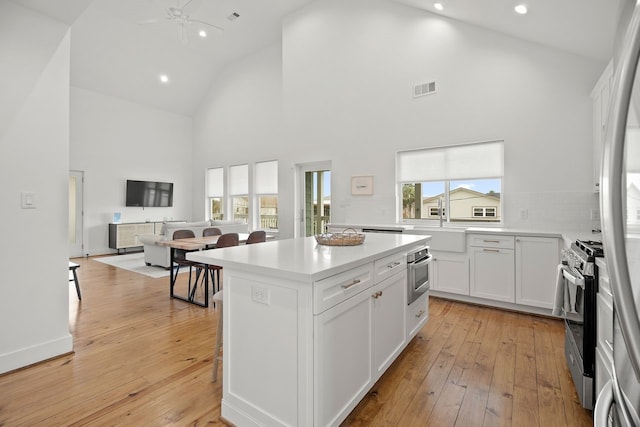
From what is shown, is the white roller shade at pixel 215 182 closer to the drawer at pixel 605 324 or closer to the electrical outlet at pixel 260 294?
the electrical outlet at pixel 260 294

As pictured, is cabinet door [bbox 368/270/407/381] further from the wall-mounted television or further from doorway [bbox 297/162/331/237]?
the wall-mounted television

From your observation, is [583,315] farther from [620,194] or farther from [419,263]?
[620,194]

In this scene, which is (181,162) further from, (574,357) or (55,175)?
(574,357)

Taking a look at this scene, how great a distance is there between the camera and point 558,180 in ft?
13.0

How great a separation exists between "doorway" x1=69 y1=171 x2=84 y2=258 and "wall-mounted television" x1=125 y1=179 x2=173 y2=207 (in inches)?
39.4

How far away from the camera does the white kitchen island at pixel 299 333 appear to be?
155 centimetres

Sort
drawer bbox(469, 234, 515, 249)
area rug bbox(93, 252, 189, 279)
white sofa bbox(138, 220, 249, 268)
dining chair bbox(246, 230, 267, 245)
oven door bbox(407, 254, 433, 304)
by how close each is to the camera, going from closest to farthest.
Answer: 1. oven door bbox(407, 254, 433, 304)
2. drawer bbox(469, 234, 515, 249)
3. dining chair bbox(246, 230, 267, 245)
4. area rug bbox(93, 252, 189, 279)
5. white sofa bbox(138, 220, 249, 268)

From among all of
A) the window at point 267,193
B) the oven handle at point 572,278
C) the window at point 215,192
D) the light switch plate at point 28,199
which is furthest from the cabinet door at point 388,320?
the window at point 215,192

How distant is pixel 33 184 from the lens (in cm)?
251

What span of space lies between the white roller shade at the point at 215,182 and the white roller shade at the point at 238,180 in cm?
44

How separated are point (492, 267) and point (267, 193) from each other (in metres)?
5.43

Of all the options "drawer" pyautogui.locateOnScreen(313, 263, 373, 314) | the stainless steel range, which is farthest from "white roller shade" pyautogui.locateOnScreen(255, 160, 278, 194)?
the stainless steel range

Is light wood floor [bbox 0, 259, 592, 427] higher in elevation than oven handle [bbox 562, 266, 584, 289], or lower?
lower

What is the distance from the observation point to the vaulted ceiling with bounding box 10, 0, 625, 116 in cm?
340
